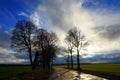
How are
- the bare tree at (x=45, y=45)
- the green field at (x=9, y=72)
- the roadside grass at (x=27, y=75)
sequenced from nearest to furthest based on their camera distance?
1. the roadside grass at (x=27, y=75)
2. the green field at (x=9, y=72)
3. the bare tree at (x=45, y=45)

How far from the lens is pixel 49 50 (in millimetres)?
72438

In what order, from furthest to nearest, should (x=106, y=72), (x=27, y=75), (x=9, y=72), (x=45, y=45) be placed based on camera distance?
(x=45, y=45), (x=9, y=72), (x=106, y=72), (x=27, y=75)

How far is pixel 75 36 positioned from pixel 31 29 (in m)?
22.7

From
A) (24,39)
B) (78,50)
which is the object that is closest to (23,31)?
(24,39)

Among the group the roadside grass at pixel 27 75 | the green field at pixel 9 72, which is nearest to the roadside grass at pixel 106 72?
the roadside grass at pixel 27 75

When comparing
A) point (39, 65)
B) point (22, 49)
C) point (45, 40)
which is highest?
point (45, 40)

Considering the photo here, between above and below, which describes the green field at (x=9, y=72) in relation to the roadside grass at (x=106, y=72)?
below

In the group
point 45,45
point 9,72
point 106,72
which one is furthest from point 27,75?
point 45,45

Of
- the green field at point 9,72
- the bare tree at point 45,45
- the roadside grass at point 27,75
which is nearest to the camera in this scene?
the roadside grass at point 27,75

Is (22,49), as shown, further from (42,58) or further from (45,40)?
(45,40)

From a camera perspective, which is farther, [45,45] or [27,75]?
[45,45]

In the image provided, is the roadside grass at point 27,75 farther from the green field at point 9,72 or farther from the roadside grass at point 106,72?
the roadside grass at point 106,72

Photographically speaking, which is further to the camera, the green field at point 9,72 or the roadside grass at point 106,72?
the green field at point 9,72

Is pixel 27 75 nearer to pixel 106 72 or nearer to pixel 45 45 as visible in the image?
pixel 106 72
